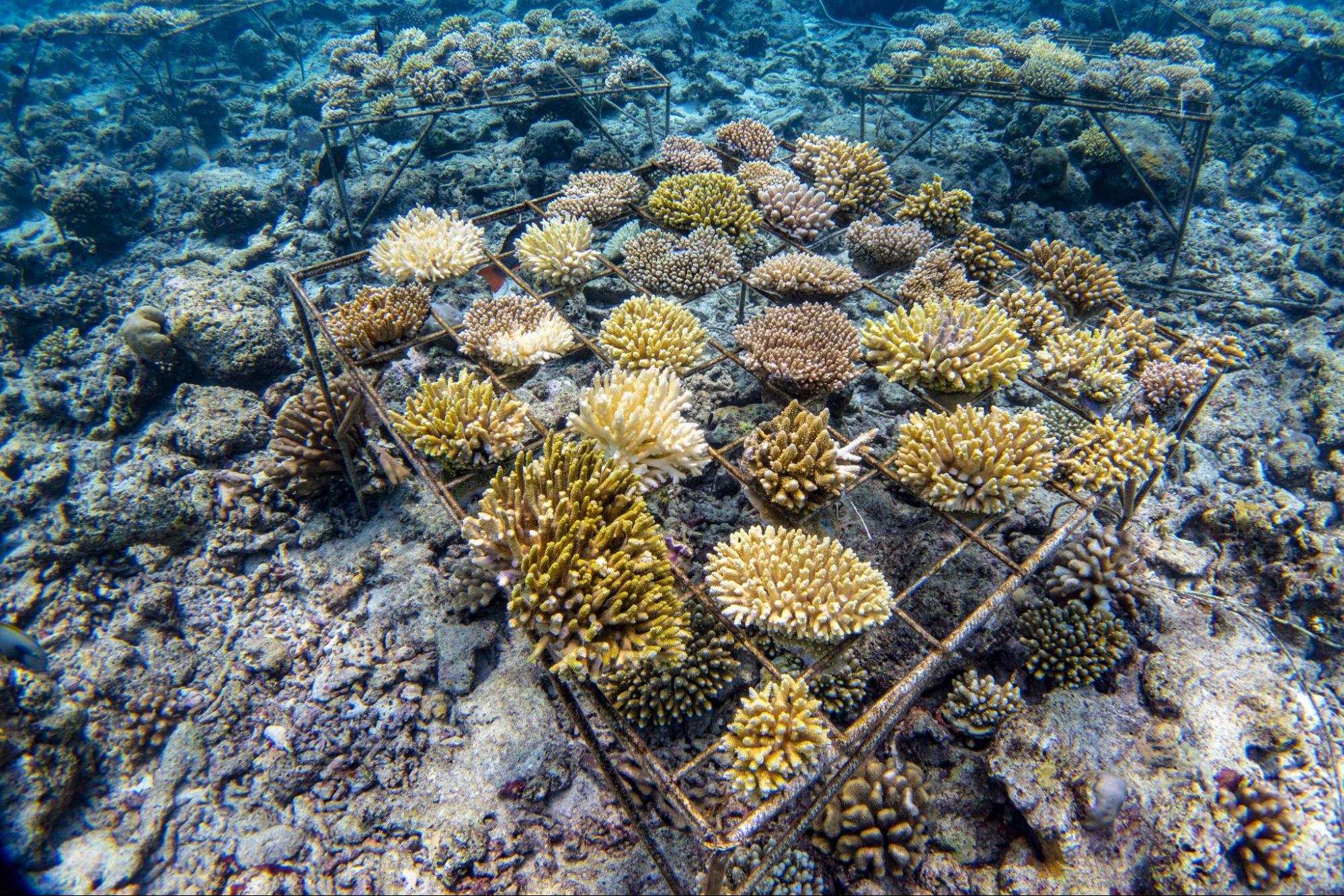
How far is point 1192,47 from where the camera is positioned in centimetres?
1522

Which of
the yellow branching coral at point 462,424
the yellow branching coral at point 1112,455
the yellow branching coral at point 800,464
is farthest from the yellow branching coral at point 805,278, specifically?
the yellow branching coral at point 462,424

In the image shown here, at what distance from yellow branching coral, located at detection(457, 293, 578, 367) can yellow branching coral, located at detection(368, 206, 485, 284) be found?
0.74 m

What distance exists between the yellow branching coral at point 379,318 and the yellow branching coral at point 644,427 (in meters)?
2.22

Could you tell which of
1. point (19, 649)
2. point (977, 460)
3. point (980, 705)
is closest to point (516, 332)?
point (977, 460)

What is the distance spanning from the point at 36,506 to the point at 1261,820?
11217 millimetres

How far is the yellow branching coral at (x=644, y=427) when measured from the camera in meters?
3.62

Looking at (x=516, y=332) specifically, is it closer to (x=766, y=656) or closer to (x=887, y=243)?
(x=766, y=656)

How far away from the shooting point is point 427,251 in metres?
5.38

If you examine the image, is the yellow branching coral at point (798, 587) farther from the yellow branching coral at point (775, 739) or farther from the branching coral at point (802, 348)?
the branching coral at point (802, 348)

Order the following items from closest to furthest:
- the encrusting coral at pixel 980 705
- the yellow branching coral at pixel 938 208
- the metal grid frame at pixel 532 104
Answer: the encrusting coral at pixel 980 705 → the yellow branching coral at pixel 938 208 → the metal grid frame at pixel 532 104

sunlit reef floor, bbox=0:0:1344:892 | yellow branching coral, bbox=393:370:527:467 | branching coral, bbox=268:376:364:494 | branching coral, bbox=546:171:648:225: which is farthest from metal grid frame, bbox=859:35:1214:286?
branching coral, bbox=268:376:364:494

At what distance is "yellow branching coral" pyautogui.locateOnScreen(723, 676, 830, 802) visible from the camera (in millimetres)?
2916

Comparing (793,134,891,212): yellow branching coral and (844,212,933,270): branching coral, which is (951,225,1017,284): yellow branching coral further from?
(793,134,891,212): yellow branching coral

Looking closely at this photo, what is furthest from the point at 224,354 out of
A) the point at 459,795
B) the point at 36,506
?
the point at 459,795
